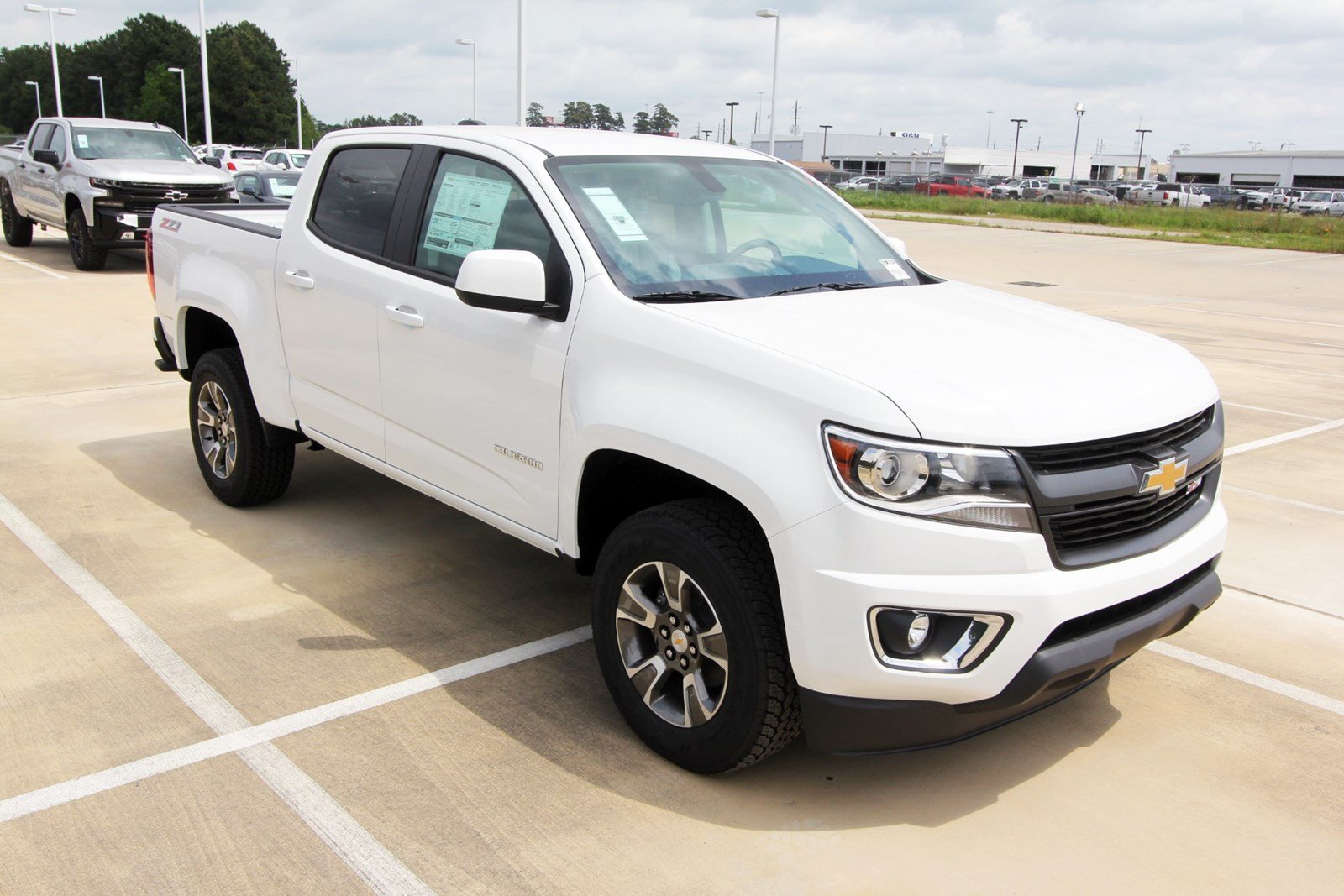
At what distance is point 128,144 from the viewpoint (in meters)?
16.5

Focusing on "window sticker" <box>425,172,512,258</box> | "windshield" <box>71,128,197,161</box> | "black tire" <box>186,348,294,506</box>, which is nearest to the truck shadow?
"black tire" <box>186,348,294,506</box>

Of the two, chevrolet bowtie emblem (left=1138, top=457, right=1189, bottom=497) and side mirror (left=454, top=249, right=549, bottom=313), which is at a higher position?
side mirror (left=454, top=249, right=549, bottom=313)

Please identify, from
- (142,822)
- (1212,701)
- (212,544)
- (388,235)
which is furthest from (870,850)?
(212,544)

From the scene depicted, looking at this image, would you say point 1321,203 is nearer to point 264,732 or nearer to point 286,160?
point 286,160

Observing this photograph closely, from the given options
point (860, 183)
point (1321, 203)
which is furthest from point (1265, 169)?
point (860, 183)

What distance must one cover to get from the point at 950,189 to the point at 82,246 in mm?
56310

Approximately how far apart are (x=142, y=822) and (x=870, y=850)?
1967mm

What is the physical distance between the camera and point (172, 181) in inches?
608

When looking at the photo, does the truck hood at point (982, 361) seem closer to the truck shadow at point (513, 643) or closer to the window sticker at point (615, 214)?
the window sticker at point (615, 214)

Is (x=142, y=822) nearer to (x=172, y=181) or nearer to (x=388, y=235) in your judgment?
(x=388, y=235)

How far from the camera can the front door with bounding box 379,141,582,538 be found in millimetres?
3701

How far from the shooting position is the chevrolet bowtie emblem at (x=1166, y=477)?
10.2ft

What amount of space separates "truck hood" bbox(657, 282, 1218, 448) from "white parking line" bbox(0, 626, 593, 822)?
1526 millimetres

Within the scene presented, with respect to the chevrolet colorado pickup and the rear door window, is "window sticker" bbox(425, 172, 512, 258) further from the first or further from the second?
the chevrolet colorado pickup
